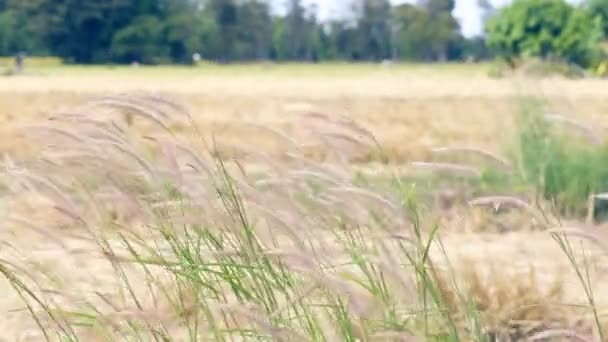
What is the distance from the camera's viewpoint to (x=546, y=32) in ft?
210

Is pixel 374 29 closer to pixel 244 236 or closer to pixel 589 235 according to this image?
pixel 244 236

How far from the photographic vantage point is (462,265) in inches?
135

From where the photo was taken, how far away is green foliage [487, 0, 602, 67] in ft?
200

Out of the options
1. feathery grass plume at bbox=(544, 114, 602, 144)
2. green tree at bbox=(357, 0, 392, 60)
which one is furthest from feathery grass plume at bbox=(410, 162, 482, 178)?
green tree at bbox=(357, 0, 392, 60)

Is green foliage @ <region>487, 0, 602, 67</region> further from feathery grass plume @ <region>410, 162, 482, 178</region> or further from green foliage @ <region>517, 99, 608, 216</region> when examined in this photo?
feathery grass plume @ <region>410, 162, 482, 178</region>

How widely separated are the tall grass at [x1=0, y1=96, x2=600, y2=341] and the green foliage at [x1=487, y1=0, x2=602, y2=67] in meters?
58.3

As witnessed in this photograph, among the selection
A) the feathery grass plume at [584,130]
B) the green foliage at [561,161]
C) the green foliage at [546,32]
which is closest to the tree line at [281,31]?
the green foliage at [546,32]

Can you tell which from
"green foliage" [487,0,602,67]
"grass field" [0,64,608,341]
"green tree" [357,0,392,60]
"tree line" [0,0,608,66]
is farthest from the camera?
"green tree" [357,0,392,60]

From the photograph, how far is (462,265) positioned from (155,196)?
1.17 m

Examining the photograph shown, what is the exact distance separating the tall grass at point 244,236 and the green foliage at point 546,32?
191 feet

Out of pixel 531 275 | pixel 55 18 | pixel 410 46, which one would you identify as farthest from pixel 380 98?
pixel 410 46

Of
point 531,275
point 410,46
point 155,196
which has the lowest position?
point 410,46

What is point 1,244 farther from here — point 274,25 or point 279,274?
point 274,25

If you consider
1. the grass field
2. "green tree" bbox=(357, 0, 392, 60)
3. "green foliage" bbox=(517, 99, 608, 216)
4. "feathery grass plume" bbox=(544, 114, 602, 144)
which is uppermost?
"feathery grass plume" bbox=(544, 114, 602, 144)
